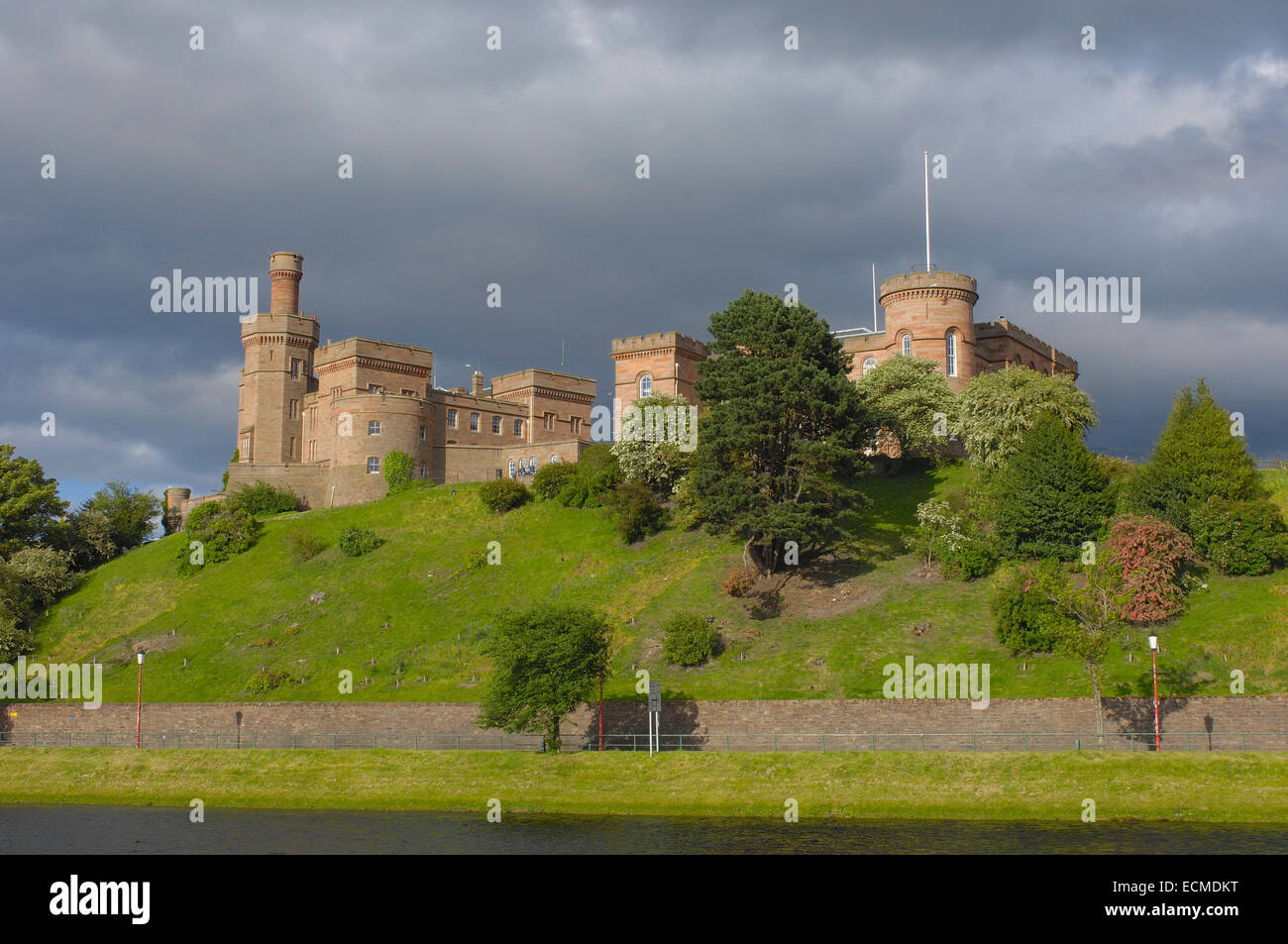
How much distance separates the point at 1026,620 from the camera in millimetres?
48094

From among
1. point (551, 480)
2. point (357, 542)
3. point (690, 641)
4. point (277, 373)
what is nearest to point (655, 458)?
point (551, 480)

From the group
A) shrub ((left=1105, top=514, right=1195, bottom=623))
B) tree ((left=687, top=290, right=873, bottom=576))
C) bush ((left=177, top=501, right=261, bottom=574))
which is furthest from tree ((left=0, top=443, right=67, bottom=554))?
shrub ((left=1105, top=514, right=1195, bottom=623))

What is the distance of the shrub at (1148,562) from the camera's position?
47.0 m

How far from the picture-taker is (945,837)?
3128 centimetres

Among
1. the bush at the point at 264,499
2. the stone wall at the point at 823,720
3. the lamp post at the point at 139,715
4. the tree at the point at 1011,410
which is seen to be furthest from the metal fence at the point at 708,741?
the bush at the point at 264,499

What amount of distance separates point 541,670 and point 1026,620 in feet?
69.2

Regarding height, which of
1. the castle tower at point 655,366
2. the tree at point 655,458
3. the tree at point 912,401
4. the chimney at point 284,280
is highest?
the chimney at point 284,280

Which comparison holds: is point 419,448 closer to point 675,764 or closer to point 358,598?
point 358,598

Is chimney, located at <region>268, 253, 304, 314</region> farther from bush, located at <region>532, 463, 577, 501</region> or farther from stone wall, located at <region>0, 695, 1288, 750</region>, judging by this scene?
stone wall, located at <region>0, 695, 1288, 750</region>

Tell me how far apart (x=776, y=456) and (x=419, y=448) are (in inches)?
1425

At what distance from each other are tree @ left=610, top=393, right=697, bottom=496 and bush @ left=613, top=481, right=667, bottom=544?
182 cm

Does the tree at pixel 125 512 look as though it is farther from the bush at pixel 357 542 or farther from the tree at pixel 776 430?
the tree at pixel 776 430

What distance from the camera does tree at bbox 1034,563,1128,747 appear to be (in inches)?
1634

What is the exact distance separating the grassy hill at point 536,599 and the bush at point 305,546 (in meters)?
0.64
